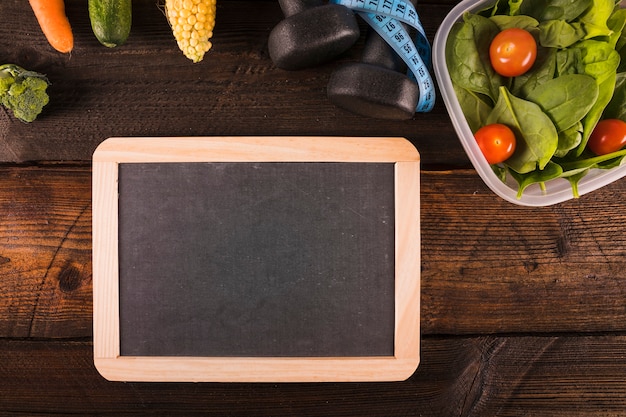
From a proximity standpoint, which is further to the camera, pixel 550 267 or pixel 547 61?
pixel 550 267

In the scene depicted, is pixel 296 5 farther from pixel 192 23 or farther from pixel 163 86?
pixel 163 86

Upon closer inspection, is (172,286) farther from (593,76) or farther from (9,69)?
(593,76)

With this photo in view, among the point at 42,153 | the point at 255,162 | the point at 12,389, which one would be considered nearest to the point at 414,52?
the point at 255,162

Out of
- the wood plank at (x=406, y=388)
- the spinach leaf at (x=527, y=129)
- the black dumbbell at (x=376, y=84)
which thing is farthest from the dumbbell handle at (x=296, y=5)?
the wood plank at (x=406, y=388)

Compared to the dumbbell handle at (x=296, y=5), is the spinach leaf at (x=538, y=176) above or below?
below

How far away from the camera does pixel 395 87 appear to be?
0.75m

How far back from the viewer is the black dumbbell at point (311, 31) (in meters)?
0.73

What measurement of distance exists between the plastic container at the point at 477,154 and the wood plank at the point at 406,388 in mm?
254

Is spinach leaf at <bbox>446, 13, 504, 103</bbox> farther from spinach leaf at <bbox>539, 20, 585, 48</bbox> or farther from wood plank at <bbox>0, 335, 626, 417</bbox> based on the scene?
wood plank at <bbox>0, 335, 626, 417</bbox>

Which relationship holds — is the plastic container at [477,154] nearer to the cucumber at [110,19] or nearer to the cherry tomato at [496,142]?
the cherry tomato at [496,142]

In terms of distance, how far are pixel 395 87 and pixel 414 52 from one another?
3.2 inches

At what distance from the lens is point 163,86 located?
0.83 m

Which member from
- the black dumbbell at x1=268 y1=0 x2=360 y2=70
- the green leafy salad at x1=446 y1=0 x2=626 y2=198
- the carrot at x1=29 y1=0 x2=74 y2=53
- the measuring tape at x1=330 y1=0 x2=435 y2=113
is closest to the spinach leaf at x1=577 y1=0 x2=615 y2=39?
the green leafy salad at x1=446 y1=0 x2=626 y2=198

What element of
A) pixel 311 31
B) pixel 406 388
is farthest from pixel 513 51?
pixel 406 388
